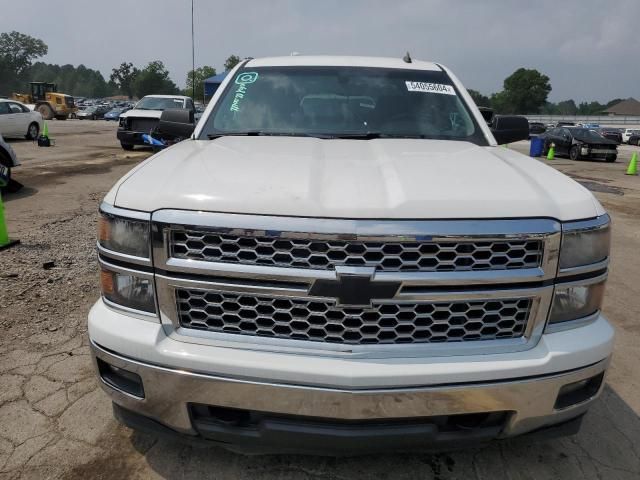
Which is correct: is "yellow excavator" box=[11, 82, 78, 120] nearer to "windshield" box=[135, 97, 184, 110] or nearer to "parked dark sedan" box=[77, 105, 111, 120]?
"parked dark sedan" box=[77, 105, 111, 120]

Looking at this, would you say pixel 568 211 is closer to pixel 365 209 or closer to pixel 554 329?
pixel 554 329

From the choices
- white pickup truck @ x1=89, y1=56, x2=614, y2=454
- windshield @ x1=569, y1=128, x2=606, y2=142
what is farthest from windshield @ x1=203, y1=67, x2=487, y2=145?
windshield @ x1=569, y1=128, x2=606, y2=142

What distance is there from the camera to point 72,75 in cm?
16125

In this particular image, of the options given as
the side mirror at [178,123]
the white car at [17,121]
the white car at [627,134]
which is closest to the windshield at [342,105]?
the side mirror at [178,123]

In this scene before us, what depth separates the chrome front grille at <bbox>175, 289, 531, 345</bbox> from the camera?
1812mm

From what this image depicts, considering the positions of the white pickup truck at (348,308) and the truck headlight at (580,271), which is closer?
the white pickup truck at (348,308)

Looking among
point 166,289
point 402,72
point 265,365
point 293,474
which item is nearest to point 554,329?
point 265,365

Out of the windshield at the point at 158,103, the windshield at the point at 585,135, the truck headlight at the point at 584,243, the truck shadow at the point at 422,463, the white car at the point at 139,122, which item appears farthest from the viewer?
the windshield at the point at 585,135

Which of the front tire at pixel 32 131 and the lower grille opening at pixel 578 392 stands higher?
the lower grille opening at pixel 578 392

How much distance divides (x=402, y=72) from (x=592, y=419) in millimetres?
2461

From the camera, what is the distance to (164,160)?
2.35 metres

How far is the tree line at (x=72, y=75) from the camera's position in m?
107

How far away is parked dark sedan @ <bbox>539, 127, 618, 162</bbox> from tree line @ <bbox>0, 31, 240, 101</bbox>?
195ft

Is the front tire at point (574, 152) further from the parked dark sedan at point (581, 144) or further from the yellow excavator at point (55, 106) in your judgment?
the yellow excavator at point (55, 106)
